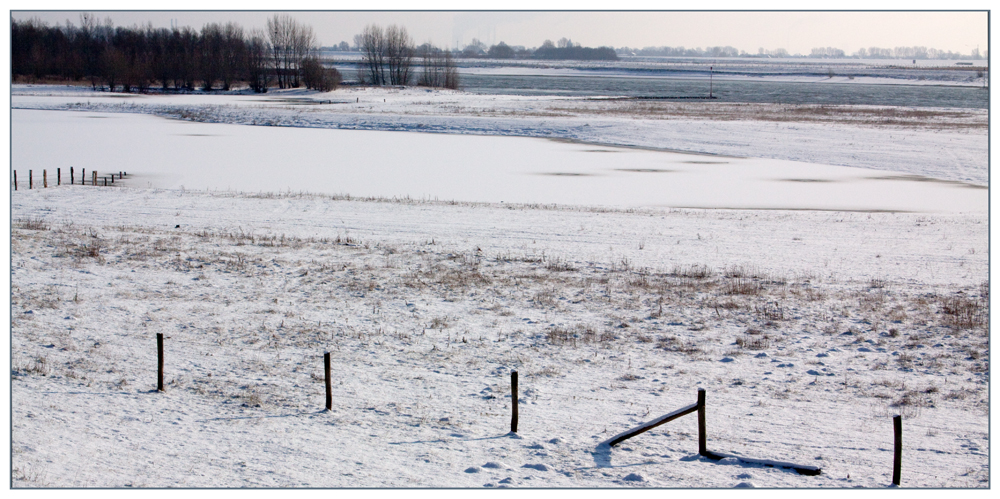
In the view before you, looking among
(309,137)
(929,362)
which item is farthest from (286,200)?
(309,137)

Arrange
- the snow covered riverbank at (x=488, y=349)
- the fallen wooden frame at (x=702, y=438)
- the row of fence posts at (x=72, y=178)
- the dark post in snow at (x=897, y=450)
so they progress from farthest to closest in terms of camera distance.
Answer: the row of fence posts at (x=72, y=178)
the snow covered riverbank at (x=488, y=349)
the fallen wooden frame at (x=702, y=438)
the dark post in snow at (x=897, y=450)

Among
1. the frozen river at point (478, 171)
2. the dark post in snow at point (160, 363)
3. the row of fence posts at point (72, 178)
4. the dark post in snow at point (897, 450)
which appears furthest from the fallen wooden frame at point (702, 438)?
the row of fence posts at point (72, 178)

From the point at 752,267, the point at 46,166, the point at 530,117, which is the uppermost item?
the point at 530,117

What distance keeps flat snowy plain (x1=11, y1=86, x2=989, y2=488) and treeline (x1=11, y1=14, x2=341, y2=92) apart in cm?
7490

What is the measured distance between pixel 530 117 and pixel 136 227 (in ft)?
131

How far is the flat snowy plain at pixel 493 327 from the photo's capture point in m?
8.80

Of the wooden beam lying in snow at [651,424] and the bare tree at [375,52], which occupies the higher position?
the bare tree at [375,52]

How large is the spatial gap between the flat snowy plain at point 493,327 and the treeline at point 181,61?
7490 cm

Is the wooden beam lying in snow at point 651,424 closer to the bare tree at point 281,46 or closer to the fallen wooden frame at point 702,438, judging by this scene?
the fallen wooden frame at point 702,438

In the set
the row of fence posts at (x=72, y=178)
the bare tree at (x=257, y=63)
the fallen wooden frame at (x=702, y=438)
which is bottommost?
the fallen wooden frame at (x=702, y=438)

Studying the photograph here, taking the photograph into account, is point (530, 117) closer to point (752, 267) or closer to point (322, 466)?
point (752, 267)

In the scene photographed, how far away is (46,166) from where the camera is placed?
33406 millimetres

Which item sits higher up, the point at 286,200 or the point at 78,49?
the point at 78,49

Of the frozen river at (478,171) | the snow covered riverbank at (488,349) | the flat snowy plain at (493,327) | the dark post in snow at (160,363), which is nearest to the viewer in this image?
the snow covered riverbank at (488,349)
